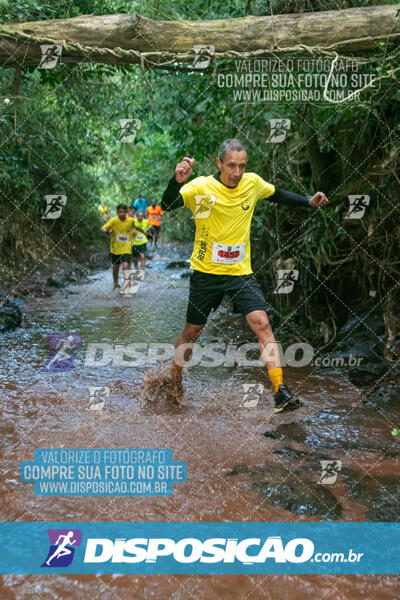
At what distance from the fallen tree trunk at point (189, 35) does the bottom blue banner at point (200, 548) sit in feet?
13.4

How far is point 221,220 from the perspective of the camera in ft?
13.3

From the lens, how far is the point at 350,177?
571cm

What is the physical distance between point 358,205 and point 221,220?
6.93ft

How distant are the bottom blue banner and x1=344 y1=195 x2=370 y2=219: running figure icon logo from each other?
3.57 m

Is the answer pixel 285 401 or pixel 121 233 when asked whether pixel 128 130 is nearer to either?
pixel 121 233

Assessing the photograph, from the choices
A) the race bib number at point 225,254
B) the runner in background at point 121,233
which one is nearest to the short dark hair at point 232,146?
the race bib number at point 225,254

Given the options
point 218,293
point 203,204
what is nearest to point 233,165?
point 203,204

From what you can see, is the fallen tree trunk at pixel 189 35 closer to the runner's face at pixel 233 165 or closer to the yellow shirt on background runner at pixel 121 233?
the runner's face at pixel 233 165

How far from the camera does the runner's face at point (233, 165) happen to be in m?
3.88

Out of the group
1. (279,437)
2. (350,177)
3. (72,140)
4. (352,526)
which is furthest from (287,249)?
(72,140)

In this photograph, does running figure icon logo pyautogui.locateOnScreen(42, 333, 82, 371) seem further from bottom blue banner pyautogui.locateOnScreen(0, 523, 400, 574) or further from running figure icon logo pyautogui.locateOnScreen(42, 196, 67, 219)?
running figure icon logo pyautogui.locateOnScreen(42, 196, 67, 219)

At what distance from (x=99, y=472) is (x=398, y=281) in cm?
346

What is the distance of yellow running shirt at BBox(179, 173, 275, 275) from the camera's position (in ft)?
13.1

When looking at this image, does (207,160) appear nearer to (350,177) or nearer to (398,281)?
(350,177)
